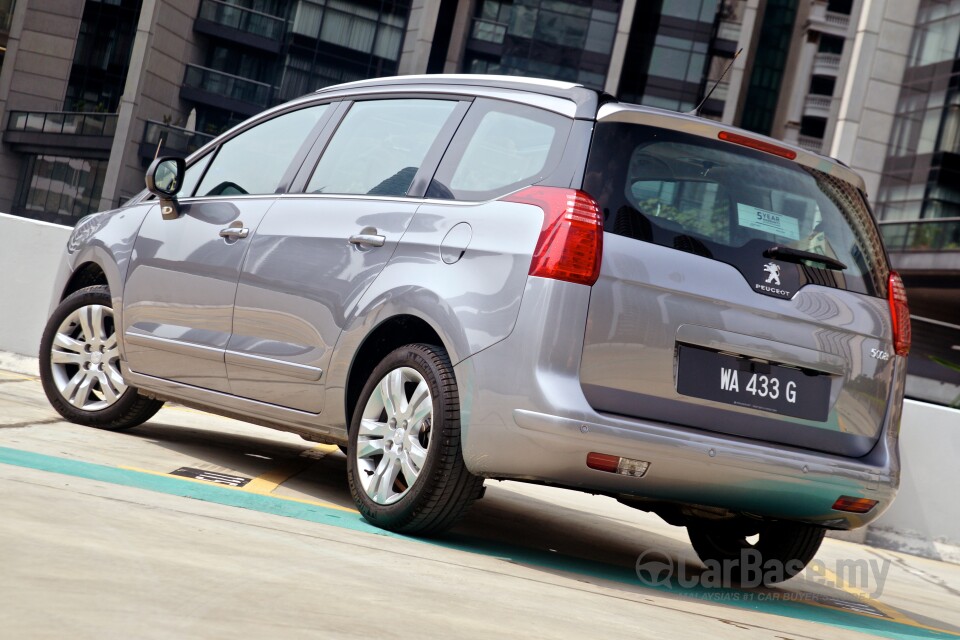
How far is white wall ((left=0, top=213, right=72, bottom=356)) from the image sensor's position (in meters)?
8.61

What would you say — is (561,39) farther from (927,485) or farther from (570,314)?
(570,314)

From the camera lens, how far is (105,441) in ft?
19.0

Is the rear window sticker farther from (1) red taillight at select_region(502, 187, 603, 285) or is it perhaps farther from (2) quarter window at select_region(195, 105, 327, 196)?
(2) quarter window at select_region(195, 105, 327, 196)

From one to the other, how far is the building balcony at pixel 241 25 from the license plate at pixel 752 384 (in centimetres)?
4947

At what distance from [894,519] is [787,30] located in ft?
228

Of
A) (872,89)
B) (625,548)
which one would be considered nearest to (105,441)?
(625,548)

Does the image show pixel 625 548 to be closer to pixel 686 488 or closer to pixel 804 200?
pixel 686 488

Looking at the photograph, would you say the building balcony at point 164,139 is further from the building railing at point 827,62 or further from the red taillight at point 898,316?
the red taillight at point 898,316

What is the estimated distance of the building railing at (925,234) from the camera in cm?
3684

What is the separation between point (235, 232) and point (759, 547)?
107 inches

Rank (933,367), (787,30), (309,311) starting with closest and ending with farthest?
(309,311) < (933,367) < (787,30)

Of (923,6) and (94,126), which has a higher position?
(923,6)

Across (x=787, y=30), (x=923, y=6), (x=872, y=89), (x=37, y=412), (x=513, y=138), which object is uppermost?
(x=787, y=30)

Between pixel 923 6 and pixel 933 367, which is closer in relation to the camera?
pixel 933 367
